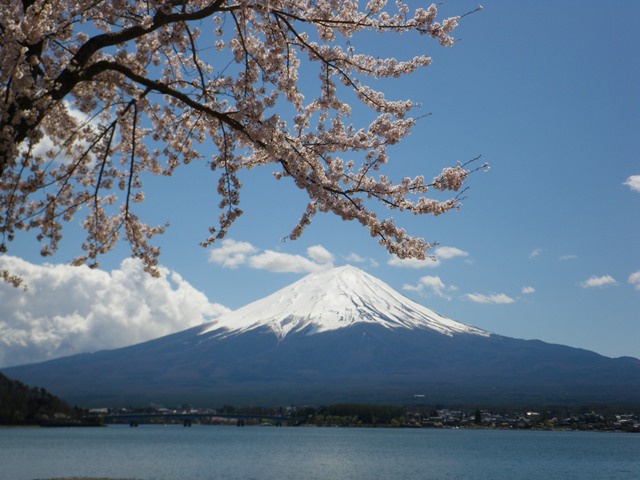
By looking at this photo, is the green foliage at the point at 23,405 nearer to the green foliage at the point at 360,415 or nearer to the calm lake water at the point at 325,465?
the green foliage at the point at 360,415

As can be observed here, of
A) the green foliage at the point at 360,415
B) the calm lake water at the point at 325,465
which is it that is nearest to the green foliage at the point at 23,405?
the green foliage at the point at 360,415

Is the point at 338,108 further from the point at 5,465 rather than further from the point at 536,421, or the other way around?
the point at 536,421

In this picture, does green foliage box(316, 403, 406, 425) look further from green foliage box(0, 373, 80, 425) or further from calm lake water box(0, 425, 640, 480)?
green foliage box(0, 373, 80, 425)

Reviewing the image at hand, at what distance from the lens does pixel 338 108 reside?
7.26m

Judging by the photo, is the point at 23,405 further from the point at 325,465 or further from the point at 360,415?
the point at 325,465

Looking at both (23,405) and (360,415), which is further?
(360,415)

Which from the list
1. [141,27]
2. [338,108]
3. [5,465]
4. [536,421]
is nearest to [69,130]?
[141,27]

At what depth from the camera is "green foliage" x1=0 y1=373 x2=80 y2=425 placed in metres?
88.8

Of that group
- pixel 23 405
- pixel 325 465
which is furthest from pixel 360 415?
pixel 325 465

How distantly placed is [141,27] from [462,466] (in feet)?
146

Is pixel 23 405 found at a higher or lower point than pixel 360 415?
higher

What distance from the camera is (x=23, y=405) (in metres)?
92.8

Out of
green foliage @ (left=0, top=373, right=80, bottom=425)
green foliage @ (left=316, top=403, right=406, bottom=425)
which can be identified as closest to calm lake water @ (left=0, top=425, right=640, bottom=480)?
green foliage @ (left=316, top=403, right=406, bottom=425)

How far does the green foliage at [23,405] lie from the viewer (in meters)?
88.8
